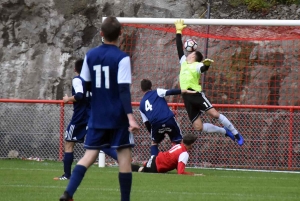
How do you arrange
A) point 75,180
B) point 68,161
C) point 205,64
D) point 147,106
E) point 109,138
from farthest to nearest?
1. point 147,106
2. point 205,64
3. point 68,161
4. point 109,138
5. point 75,180

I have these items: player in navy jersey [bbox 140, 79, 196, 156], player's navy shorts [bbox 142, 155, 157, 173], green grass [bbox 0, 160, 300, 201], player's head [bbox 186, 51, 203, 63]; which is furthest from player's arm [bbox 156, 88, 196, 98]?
green grass [bbox 0, 160, 300, 201]

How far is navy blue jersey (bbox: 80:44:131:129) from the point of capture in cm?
741

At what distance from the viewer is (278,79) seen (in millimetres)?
17031

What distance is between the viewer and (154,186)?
10797mm

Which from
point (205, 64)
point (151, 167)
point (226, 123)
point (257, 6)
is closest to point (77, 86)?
point (205, 64)

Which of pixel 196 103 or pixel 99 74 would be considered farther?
pixel 196 103

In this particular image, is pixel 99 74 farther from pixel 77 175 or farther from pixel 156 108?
pixel 156 108

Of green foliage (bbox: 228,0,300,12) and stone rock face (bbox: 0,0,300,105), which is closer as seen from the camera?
stone rock face (bbox: 0,0,300,105)

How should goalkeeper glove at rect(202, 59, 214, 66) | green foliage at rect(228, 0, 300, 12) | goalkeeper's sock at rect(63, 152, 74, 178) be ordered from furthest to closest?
green foliage at rect(228, 0, 300, 12), goalkeeper glove at rect(202, 59, 214, 66), goalkeeper's sock at rect(63, 152, 74, 178)

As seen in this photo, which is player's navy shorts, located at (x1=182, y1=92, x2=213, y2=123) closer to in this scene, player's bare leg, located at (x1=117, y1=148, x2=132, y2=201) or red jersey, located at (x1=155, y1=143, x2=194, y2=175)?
red jersey, located at (x1=155, y1=143, x2=194, y2=175)

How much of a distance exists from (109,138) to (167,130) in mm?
6818

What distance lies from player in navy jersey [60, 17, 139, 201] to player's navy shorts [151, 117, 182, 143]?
6.73 m

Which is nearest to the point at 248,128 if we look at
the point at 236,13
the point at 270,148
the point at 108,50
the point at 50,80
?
the point at 270,148

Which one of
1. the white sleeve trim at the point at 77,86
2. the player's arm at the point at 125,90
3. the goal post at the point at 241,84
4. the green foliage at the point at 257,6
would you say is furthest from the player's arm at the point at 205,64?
the green foliage at the point at 257,6
